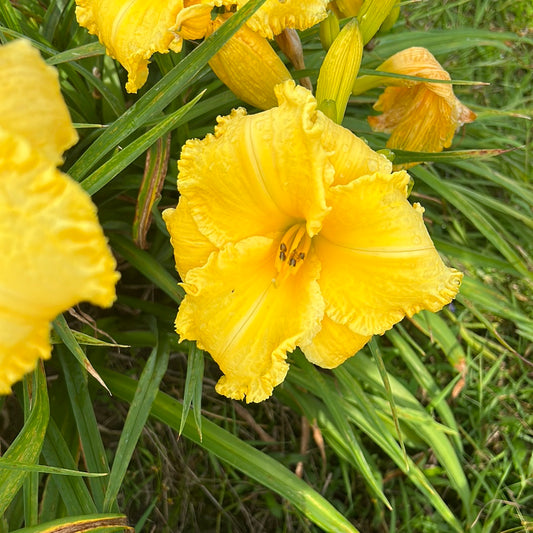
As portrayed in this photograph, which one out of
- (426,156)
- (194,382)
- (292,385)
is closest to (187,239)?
(194,382)

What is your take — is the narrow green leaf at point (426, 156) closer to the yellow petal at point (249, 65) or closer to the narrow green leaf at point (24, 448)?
the yellow petal at point (249, 65)

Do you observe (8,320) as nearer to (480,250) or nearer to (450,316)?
(450,316)

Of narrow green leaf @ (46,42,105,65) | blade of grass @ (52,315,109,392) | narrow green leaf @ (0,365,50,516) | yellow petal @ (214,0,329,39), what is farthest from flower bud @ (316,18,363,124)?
narrow green leaf @ (0,365,50,516)

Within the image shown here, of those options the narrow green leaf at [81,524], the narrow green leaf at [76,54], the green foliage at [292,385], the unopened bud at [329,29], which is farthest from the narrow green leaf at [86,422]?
the unopened bud at [329,29]

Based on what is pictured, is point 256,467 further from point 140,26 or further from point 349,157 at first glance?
point 140,26

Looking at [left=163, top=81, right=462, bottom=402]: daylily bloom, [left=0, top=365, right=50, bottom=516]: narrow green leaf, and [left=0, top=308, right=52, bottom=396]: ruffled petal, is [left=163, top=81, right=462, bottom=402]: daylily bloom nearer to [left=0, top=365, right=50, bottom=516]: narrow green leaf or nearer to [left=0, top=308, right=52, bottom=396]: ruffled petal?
[left=0, top=365, right=50, bottom=516]: narrow green leaf
